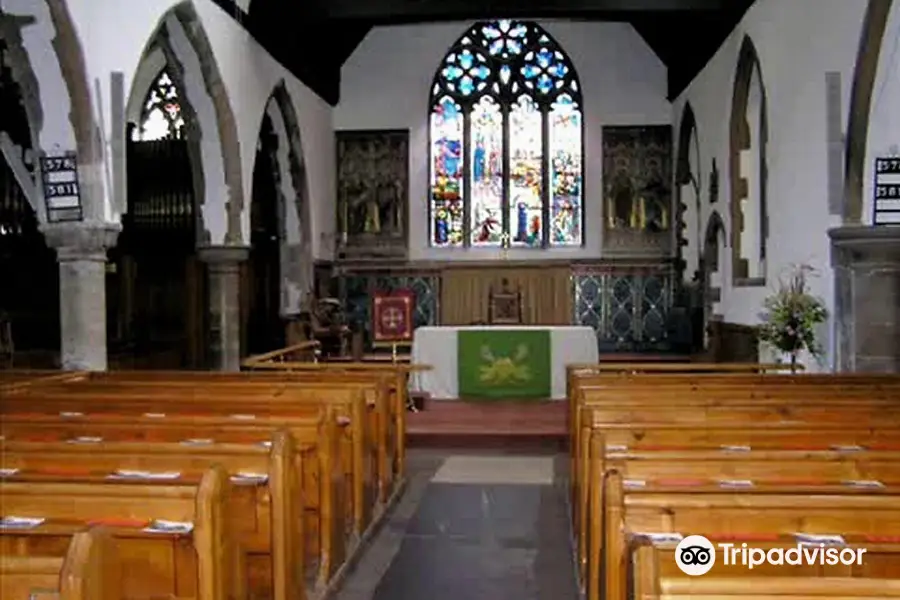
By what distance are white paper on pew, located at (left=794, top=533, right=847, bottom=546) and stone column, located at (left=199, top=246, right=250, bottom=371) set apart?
8841mm

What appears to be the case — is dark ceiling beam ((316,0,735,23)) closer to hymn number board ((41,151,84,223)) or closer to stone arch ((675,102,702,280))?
stone arch ((675,102,702,280))

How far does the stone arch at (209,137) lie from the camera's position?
33.8 feet

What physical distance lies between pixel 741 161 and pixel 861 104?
159 inches

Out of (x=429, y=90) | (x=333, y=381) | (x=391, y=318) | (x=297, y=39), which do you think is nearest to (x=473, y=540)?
(x=333, y=381)

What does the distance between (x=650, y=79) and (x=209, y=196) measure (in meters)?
8.12

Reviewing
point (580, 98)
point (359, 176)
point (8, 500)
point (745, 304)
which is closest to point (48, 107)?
point (8, 500)

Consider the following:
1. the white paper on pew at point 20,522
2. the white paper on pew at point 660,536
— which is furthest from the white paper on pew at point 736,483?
the white paper on pew at point 20,522

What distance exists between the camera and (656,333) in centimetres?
1571

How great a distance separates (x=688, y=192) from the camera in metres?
15.0

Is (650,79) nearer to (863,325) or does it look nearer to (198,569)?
(863,325)

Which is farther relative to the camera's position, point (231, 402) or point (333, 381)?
point (333, 381)

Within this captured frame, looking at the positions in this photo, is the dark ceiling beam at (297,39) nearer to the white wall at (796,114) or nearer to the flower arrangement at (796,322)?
the white wall at (796,114)

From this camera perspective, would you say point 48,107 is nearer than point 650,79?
Yes

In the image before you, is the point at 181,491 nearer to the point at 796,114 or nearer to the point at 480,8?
the point at 796,114
